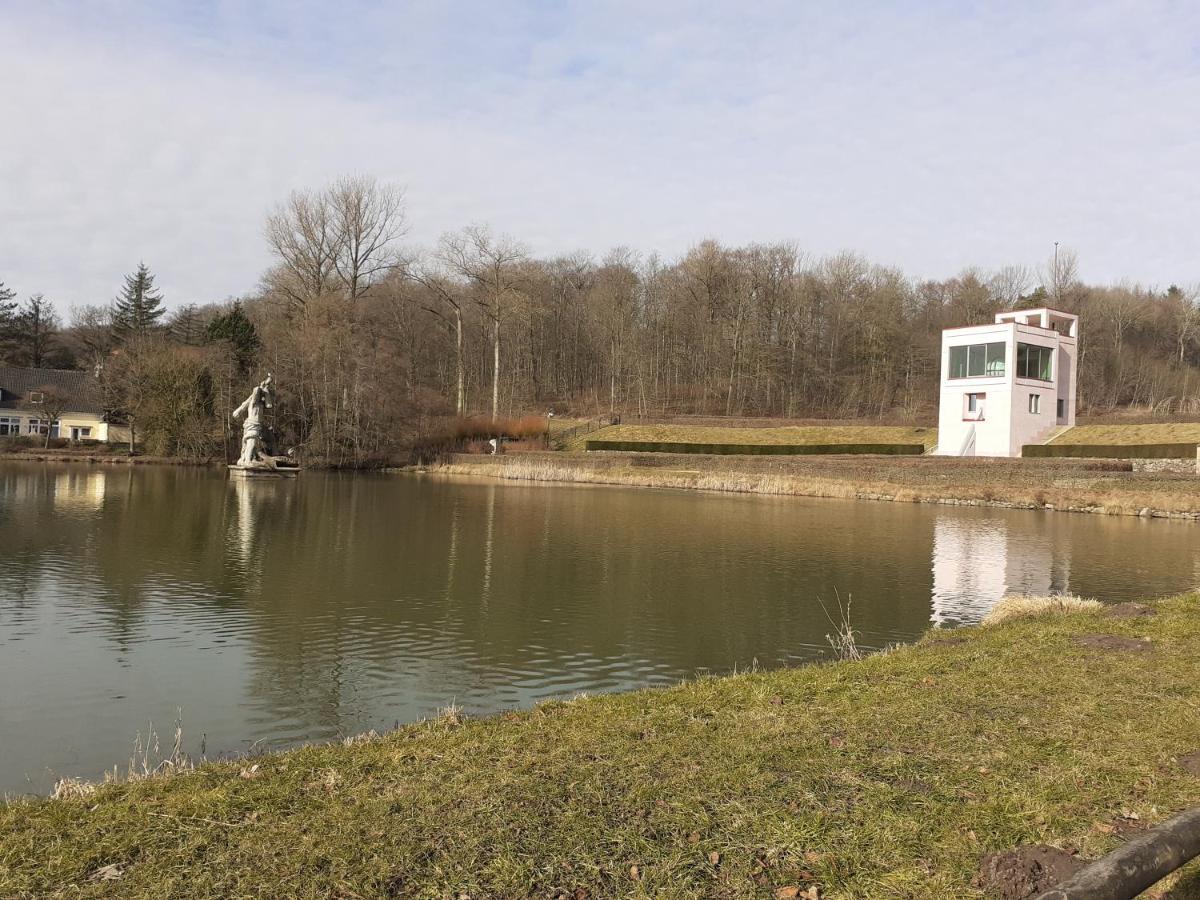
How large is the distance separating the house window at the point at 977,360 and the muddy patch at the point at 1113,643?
3699 centimetres

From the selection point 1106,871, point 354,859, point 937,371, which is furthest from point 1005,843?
point 937,371

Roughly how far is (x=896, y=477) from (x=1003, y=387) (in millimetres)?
9834

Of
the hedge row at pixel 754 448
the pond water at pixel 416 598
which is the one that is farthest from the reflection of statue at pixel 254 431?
the hedge row at pixel 754 448

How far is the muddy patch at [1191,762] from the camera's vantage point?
4.79 m

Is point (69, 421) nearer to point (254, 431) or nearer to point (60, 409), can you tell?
point (60, 409)

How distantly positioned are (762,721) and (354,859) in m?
3.04

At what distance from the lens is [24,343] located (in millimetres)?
71688

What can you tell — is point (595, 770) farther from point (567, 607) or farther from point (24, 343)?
point (24, 343)

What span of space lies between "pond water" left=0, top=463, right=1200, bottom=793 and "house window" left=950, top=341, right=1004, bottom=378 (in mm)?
17583

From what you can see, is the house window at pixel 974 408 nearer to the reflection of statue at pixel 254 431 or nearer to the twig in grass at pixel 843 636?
the twig in grass at pixel 843 636

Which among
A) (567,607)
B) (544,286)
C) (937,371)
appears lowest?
(567,607)

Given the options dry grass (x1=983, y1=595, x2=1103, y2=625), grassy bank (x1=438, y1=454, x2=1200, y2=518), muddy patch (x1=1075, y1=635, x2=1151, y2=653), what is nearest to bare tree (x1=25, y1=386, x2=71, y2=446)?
grassy bank (x1=438, y1=454, x2=1200, y2=518)

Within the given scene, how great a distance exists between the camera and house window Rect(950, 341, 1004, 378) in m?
42.3

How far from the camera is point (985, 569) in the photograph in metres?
16.6
